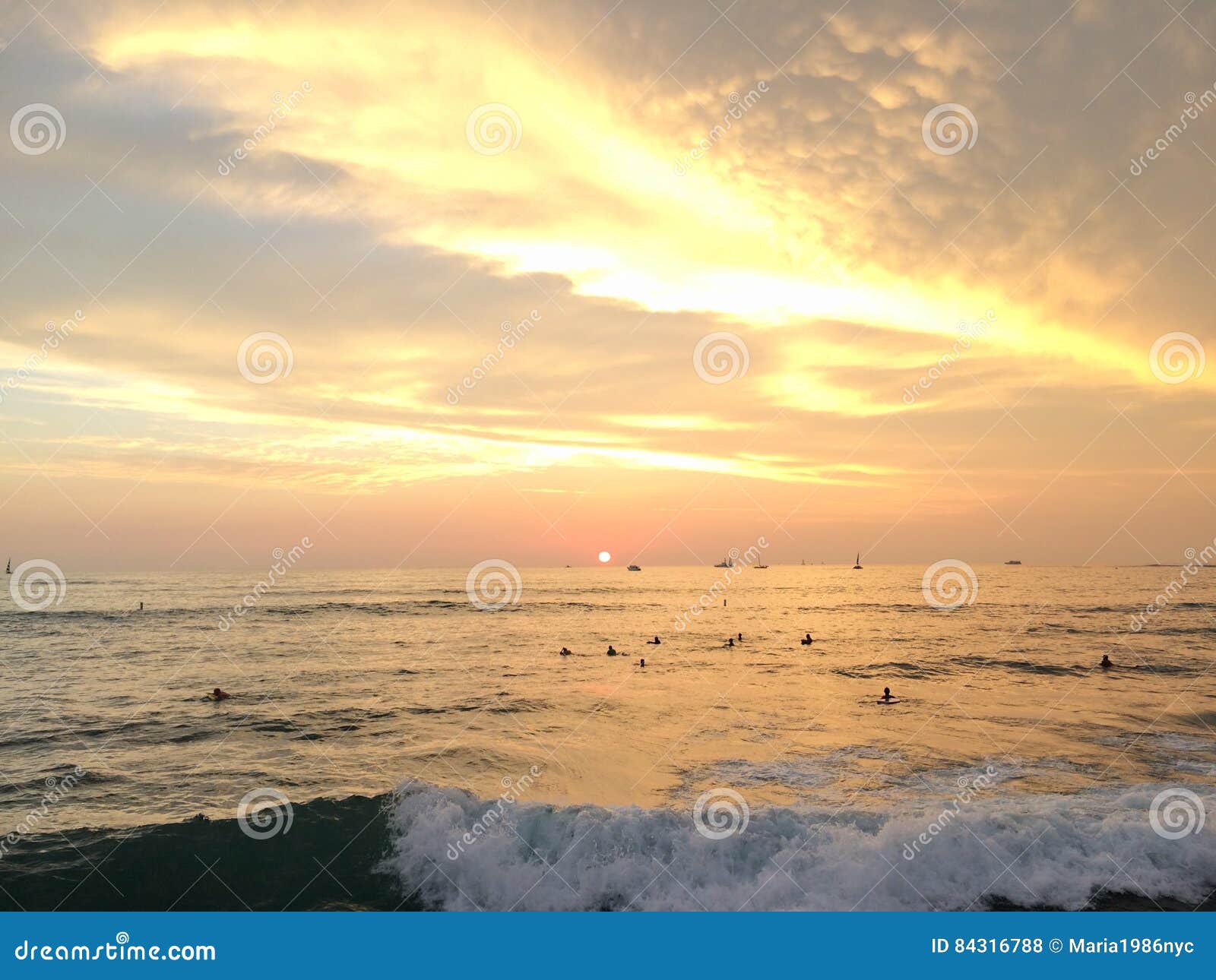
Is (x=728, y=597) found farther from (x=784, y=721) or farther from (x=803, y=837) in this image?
(x=803, y=837)

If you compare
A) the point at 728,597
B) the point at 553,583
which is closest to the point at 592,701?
the point at 728,597

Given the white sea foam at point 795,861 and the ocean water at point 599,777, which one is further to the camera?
the ocean water at point 599,777

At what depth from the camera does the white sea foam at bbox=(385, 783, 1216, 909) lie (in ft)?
51.2

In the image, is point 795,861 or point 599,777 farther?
point 599,777

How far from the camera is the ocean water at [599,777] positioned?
16156mm

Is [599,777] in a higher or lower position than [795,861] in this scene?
higher

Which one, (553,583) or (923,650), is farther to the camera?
(553,583)

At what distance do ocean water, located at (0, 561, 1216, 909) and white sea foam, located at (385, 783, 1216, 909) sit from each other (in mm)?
65

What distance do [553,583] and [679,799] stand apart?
138m

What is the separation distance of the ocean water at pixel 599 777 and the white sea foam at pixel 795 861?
65mm

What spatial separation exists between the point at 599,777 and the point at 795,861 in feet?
27.1

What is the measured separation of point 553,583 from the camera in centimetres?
15762

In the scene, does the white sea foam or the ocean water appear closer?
the white sea foam

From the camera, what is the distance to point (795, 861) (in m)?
16.5
